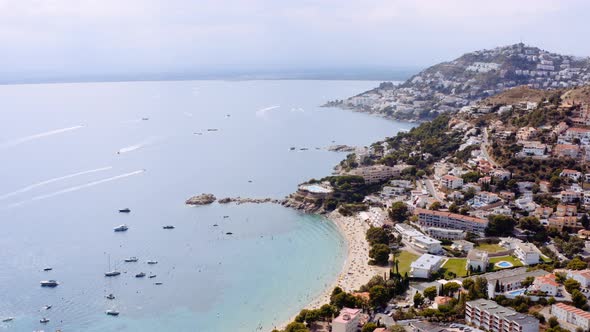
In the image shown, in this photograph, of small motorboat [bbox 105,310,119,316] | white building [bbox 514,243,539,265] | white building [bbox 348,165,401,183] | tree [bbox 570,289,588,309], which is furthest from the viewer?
white building [bbox 348,165,401,183]

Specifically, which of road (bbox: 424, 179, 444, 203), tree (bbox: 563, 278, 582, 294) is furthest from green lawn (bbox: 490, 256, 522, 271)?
road (bbox: 424, 179, 444, 203)

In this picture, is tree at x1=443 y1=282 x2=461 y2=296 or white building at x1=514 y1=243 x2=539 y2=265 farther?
white building at x1=514 y1=243 x2=539 y2=265

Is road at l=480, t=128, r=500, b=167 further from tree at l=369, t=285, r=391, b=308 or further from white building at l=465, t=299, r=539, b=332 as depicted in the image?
white building at l=465, t=299, r=539, b=332

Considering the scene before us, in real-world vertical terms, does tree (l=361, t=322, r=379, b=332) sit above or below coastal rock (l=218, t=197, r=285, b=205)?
above

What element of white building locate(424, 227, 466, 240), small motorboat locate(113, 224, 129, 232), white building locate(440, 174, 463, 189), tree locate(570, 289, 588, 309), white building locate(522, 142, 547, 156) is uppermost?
Answer: white building locate(522, 142, 547, 156)

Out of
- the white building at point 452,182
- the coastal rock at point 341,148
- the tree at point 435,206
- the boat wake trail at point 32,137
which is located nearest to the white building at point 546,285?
the tree at point 435,206

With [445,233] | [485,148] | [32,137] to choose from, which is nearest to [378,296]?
[445,233]

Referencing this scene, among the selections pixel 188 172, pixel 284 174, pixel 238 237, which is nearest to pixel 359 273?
pixel 238 237

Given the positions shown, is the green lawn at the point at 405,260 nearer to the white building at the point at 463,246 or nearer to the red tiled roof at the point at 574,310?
the white building at the point at 463,246
